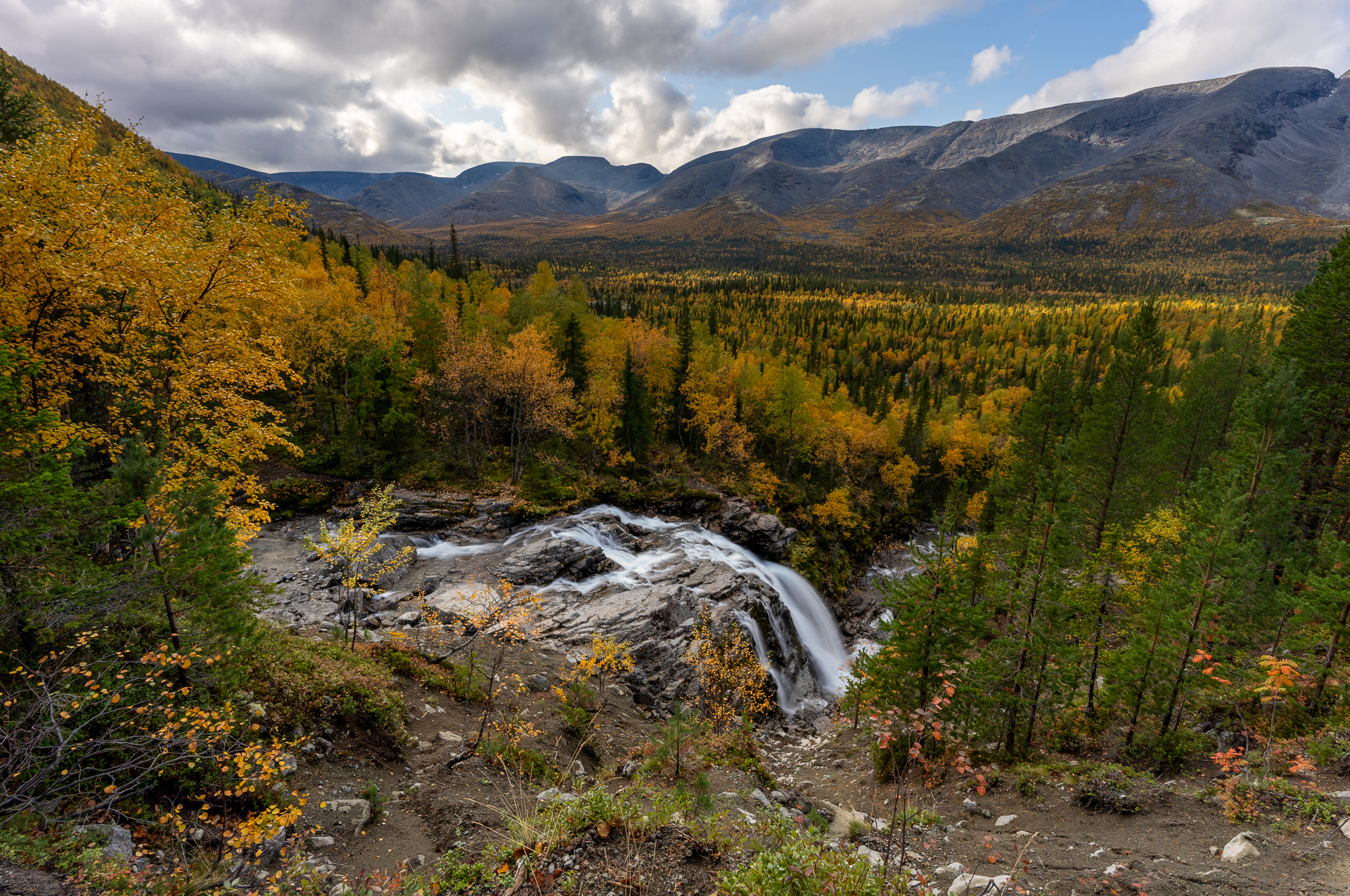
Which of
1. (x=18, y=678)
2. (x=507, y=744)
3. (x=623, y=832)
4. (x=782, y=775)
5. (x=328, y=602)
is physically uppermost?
(x=18, y=678)

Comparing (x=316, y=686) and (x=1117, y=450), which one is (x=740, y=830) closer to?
(x=316, y=686)

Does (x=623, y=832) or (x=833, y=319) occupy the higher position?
(x=833, y=319)

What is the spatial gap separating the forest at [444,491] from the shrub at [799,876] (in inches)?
71.4

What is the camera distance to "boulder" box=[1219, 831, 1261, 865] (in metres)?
8.75

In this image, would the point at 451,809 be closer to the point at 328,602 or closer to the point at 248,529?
the point at 248,529

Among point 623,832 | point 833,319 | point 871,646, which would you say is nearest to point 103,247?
point 623,832

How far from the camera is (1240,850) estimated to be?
29.1 feet

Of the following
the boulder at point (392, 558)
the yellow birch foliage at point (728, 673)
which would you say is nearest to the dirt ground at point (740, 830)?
the yellow birch foliage at point (728, 673)

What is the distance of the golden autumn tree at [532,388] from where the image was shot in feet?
114

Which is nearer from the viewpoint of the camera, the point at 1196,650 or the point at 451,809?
the point at 451,809

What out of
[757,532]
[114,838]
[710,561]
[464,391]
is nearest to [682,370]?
[757,532]

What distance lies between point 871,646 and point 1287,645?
23427 mm

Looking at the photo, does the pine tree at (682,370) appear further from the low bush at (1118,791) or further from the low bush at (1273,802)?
the low bush at (1273,802)

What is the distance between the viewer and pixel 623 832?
8.27m
